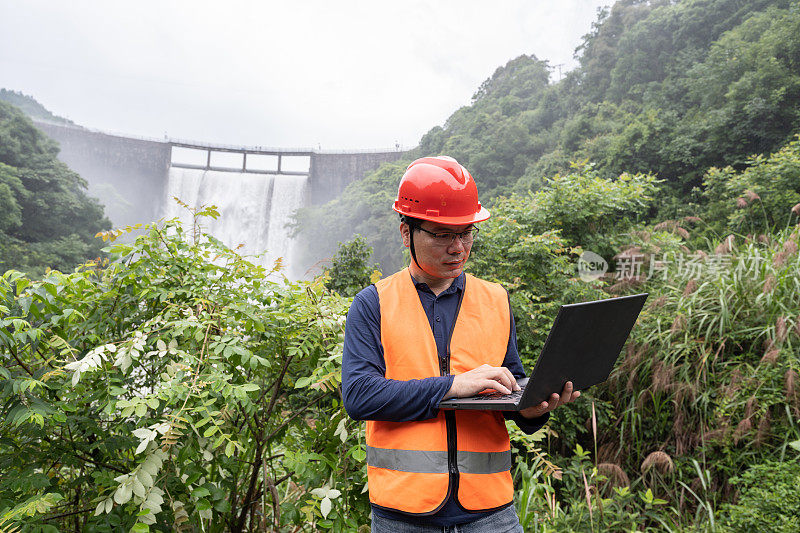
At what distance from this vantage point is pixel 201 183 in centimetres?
3172

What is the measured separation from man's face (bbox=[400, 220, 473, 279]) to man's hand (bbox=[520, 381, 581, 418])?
351 millimetres

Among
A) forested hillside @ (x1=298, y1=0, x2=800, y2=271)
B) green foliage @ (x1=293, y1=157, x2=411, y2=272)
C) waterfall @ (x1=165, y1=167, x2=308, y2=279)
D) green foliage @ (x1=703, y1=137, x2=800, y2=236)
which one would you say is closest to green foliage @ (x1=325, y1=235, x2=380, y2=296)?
forested hillside @ (x1=298, y1=0, x2=800, y2=271)

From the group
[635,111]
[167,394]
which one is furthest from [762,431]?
[635,111]

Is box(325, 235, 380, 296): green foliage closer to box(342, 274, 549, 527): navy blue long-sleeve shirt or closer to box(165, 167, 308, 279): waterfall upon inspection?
box(342, 274, 549, 527): navy blue long-sleeve shirt

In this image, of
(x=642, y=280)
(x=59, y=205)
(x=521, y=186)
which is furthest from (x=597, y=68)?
(x=59, y=205)

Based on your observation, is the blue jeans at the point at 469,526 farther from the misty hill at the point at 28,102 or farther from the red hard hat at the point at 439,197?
the misty hill at the point at 28,102

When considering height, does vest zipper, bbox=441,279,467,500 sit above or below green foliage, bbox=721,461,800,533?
above

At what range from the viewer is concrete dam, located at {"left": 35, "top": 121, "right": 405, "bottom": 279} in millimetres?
31219

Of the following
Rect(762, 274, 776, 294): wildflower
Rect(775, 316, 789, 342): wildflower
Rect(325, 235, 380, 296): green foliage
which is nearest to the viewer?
Rect(775, 316, 789, 342): wildflower

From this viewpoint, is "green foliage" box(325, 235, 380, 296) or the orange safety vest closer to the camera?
the orange safety vest

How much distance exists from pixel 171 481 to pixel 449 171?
4.22ft

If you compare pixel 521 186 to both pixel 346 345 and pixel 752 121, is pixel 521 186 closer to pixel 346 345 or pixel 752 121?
pixel 752 121

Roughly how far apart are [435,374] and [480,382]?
155 millimetres

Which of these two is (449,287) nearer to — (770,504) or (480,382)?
(480,382)
